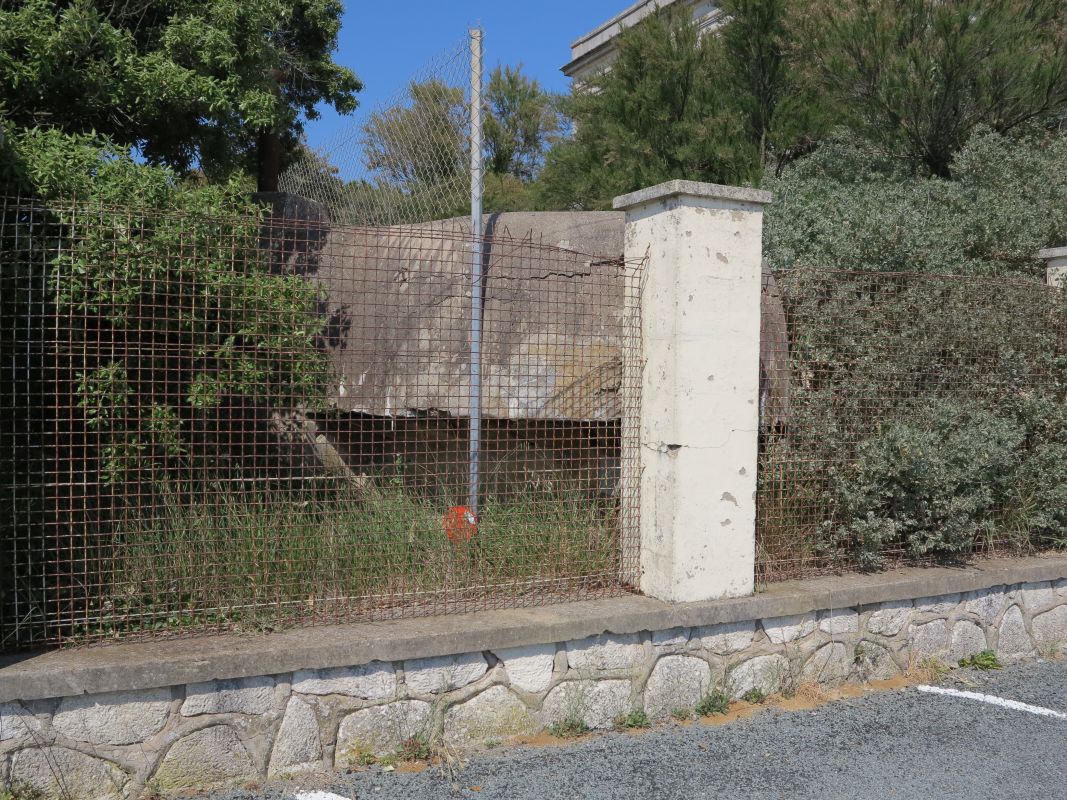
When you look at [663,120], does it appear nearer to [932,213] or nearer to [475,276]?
[932,213]

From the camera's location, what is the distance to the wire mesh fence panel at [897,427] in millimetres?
5242

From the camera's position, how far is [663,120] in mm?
11672

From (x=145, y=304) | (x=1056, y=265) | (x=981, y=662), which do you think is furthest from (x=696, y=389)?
(x=1056, y=265)

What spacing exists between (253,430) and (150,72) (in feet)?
8.67

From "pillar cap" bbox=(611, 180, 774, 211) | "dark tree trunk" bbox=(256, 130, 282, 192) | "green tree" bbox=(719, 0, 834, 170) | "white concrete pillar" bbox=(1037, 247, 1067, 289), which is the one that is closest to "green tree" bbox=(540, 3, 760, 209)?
"green tree" bbox=(719, 0, 834, 170)

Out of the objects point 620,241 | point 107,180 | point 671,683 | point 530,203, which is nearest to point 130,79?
point 107,180

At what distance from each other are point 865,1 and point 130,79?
7.29 metres

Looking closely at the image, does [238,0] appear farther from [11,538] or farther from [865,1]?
[865,1]

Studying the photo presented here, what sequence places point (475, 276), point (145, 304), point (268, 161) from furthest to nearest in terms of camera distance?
point (268, 161)
point (475, 276)
point (145, 304)

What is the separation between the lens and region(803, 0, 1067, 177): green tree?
874cm

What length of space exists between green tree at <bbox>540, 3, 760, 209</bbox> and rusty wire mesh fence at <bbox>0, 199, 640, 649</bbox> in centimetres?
608

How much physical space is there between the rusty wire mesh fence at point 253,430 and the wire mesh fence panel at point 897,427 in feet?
3.39

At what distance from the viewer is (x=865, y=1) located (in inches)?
370

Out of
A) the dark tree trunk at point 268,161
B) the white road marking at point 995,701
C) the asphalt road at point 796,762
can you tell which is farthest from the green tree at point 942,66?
the asphalt road at point 796,762
